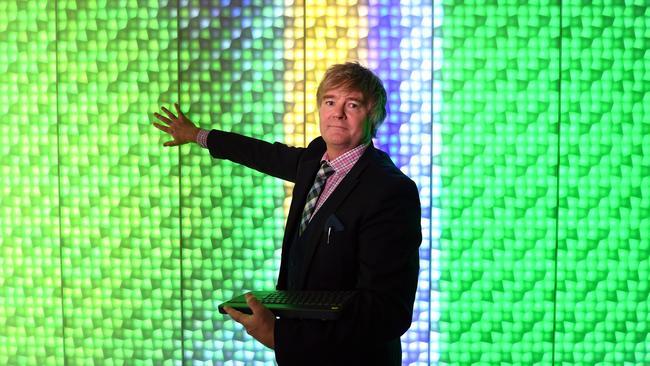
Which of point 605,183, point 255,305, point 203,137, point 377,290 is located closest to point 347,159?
point 377,290

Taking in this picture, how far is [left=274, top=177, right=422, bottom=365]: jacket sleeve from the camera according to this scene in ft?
5.29

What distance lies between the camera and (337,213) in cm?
173

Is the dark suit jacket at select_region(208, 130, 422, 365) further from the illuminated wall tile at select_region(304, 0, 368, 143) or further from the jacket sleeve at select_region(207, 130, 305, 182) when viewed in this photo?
the illuminated wall tile at select_region(304, 0, 368, 143)

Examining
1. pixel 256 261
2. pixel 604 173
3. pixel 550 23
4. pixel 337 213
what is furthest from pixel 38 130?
pixel 604 173

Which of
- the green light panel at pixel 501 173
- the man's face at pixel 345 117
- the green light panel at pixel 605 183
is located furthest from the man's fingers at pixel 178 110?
the green light panel at pixel 605 183

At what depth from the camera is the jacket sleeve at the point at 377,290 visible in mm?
1612

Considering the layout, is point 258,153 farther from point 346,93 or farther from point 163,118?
point 346,93

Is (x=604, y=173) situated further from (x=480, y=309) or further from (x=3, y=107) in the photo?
(x=3, y=107)

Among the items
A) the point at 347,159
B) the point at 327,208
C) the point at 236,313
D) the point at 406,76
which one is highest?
the point at 406,76

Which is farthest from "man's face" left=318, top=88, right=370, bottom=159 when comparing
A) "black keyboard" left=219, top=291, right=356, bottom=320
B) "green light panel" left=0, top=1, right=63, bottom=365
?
"green light panel" left=0, top=1, right=63, bottom=365

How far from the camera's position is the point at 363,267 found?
5.47 ft

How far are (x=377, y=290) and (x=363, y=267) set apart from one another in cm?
7

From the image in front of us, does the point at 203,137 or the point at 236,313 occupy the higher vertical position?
the point at 203,137

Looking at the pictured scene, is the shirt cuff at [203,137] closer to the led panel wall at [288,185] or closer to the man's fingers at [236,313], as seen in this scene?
the led panel wall at [288,185]
